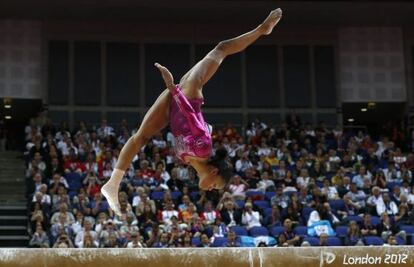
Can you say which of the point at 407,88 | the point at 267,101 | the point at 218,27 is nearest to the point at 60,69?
the point at 218,27

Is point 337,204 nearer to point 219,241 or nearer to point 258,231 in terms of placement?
point 258,231

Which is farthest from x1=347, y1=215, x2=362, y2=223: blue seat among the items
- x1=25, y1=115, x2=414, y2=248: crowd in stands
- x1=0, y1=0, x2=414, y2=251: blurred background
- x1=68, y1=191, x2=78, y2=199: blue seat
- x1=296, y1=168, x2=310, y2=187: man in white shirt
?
x1=0, y1=0, x2=414, y2=251: blurred background

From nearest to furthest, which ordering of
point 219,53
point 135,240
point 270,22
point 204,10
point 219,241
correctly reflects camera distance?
point 219,53, point 270,22, point 135,240, point 219,241, point 204,10

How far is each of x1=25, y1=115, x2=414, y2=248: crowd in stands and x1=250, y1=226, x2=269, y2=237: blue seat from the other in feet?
0.09

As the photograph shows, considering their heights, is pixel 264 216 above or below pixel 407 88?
below

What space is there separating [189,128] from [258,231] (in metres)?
7.45

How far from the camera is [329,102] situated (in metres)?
22.7

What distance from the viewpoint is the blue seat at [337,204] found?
15492 mm

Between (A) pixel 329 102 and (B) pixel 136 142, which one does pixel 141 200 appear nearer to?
(B) pixel 136 142

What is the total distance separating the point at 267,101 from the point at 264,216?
26.9ft

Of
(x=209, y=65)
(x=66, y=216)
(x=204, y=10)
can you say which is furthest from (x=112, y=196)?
(x=204, y=10)

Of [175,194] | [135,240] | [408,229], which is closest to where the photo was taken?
[135,240]

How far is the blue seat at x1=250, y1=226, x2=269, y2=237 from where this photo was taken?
13883 millimetres

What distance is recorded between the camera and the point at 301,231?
14.1 m
